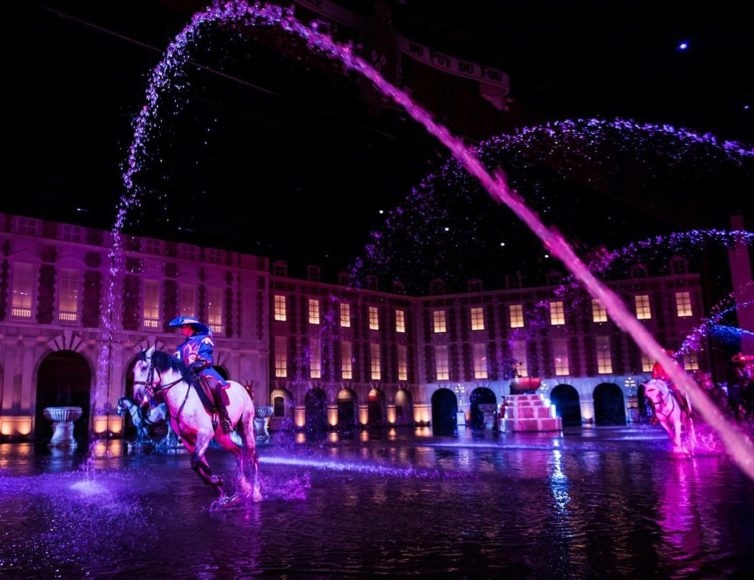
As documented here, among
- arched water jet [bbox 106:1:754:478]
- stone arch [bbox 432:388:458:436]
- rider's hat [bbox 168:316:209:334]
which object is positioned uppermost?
arched water jet [bbox 106:1:754:478]

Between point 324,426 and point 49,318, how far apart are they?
1990 centimetres

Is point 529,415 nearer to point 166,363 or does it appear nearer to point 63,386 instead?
point 166,363

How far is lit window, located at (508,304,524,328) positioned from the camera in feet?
165

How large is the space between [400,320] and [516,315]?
9.58 metres

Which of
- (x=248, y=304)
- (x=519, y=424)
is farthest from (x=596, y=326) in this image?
(x=248, y=304)

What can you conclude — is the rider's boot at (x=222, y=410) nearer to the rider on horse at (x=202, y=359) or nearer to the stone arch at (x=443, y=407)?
the rider on horse at (x=202, y=359)

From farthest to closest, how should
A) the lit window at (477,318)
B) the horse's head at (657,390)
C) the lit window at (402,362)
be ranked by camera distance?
1. the lit window at (402,362)
2. the lit window at (477,318)
3. the horse's head at (657,390)

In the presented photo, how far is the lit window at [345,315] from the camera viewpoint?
4753cm

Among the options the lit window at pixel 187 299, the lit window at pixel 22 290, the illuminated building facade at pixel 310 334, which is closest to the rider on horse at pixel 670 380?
the illuminated building facade at pixel 310 334

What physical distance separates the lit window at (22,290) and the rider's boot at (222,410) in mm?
27939

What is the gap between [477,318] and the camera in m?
51.7

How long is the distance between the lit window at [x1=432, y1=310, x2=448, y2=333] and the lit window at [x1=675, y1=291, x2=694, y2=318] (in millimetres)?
17942

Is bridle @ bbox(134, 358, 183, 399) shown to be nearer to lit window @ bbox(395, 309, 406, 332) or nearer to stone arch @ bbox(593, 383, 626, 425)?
lit window @ bbox(395, 309, 406, 332)

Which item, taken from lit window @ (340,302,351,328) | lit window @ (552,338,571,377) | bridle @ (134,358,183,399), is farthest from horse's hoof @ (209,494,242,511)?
lit window @ (552,338,571,377)
